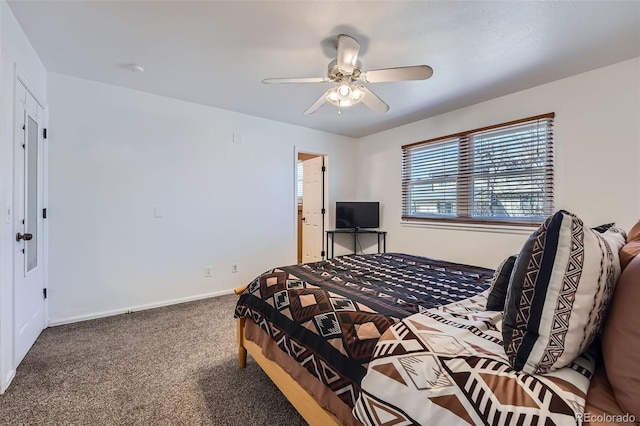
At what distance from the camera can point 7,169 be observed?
6.07 feet

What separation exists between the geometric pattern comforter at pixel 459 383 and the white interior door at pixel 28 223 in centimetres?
253

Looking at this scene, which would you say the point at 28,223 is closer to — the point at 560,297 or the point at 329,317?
the point at 329,317

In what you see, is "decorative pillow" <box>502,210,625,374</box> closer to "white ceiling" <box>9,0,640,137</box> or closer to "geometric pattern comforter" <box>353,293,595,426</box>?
"geometric pattern comforter" <box>353,293,595,426</box>

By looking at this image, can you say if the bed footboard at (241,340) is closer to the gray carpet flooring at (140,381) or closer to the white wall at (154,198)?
the gray carpet flooring at (140,381)

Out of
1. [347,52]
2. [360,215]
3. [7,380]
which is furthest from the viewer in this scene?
[360,215]

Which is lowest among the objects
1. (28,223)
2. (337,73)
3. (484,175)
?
(28,223)

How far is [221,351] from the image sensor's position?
7.28ft

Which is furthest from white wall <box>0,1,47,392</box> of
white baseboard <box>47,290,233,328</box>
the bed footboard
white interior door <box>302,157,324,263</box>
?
white interior door <box>302,157,324,263</box>

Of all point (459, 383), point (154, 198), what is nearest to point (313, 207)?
point (154, 198)

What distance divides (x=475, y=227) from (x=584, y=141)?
4.19 feet

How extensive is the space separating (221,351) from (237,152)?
2.46 meters

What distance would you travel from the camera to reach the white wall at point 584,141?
2371 millimetres

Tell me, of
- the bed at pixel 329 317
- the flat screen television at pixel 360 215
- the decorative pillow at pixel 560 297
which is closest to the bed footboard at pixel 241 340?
the bed at pixel 329 317

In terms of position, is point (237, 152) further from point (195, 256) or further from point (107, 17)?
point (107, 17)
